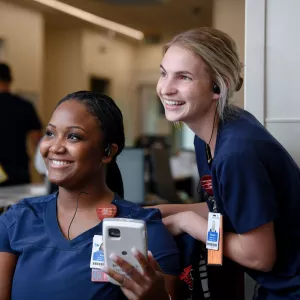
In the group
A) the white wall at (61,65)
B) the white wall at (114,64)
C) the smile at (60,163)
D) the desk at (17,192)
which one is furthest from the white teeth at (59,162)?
the white wall at (61,65)

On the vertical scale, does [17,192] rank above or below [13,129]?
below

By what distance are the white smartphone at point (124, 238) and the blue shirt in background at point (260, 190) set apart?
0.29 metres

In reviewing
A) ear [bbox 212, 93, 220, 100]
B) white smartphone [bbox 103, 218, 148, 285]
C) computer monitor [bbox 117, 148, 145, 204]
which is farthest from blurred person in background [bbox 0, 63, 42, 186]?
white smartphone [bbox 103, 218, 148, 285]

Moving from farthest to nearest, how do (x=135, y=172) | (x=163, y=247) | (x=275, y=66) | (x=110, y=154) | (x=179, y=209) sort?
(x=135, y=172), (x=275, y=66), (x=179, y=209), (x=110, y=154), (x=163, y=247)

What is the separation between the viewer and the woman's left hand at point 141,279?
111cm

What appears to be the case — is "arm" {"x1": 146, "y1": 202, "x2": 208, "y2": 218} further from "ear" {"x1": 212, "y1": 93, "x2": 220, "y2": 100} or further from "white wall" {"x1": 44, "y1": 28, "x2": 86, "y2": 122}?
"white wall" {"x1": 44, "y1": 28, "x2": 86, "y2": 122}

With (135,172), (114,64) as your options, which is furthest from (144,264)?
(114,64)

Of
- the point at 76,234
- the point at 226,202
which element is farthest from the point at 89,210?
the point at 226,202

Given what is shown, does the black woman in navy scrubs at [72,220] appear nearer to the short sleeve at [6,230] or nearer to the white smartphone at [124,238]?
the short sleeve at [6,230]

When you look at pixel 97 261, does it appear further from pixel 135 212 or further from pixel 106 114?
pixel 106 114

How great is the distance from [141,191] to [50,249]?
5.69 ft

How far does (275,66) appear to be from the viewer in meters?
1.80

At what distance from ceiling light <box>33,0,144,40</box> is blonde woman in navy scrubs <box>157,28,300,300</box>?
5.61 m

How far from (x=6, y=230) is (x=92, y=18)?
657 cm
